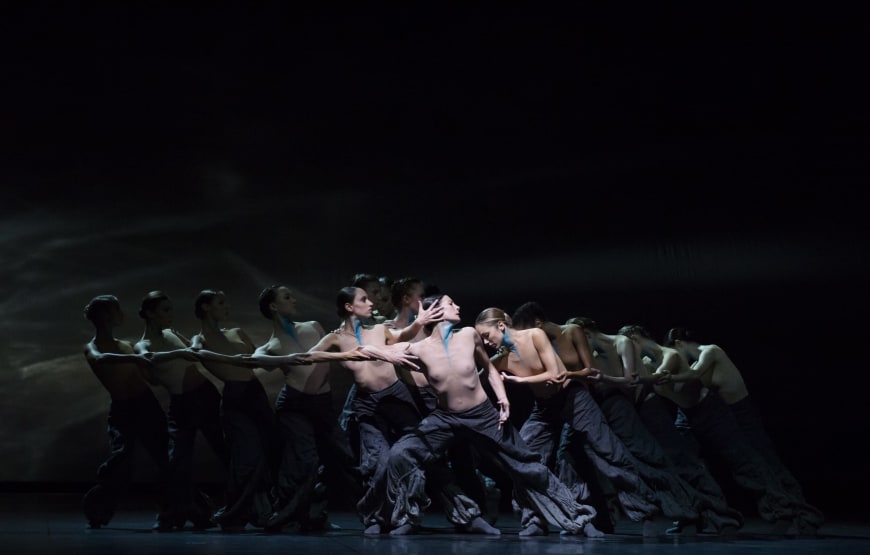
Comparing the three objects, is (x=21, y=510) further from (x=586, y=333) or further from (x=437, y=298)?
(x=586, y=333)

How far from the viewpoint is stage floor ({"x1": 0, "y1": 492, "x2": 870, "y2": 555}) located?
4137mm

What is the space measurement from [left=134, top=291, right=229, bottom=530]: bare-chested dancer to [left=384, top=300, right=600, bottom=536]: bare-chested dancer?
45.7 inches

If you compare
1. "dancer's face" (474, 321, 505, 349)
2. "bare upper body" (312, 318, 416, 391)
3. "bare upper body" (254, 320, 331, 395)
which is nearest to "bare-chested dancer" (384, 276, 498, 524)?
"bare upper body" (312, 318, 416, 391)

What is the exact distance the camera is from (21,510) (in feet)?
21.1

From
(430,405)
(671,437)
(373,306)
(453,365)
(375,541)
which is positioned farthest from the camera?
(373,306)

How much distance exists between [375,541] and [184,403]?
1.50m

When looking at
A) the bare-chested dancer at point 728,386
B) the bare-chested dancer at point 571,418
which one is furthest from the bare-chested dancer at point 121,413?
the bare-chested dancer at point 728,386

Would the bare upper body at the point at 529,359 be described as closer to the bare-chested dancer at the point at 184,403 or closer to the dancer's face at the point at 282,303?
the dancer's face at the point at 282,303

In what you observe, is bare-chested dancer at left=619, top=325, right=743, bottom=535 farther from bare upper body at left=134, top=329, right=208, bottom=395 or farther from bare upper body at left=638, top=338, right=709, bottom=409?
bare upper body at left=134, top=329, right=208, bottom=395

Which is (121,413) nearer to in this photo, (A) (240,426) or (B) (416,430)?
(A) (240,426)

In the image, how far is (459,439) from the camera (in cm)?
493

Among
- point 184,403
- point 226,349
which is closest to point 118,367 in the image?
point 184,403

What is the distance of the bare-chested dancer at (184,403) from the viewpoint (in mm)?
5293

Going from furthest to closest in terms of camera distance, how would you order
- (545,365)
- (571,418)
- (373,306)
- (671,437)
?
(373,306), (671,437), (571,418), (545,365)
